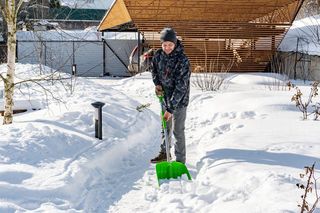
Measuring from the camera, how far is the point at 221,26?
745 inches

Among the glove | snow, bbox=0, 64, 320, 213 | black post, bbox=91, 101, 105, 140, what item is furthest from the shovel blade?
black post, bbox=91, 101, 105, 140

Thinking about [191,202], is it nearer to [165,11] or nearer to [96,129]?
[96,129]

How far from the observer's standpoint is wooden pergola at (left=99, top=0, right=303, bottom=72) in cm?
1855

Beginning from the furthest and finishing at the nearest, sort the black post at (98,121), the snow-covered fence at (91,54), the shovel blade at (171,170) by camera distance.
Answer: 1. the snow-covered fence at (91,54)
2. the black post at (98,121)
3. the shovel blade at (171,170)

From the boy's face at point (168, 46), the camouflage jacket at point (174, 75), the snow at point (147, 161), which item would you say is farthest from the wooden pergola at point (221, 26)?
the boy's face at point (168, 46)

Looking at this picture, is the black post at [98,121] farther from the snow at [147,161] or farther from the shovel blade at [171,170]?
the shovel blade at [171,170]

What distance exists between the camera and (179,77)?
5.61m

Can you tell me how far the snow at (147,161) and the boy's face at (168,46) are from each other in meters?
1.43

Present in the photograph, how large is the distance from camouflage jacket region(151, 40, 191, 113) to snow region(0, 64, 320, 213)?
2.76 ft

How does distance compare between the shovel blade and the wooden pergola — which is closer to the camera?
the shovel blade

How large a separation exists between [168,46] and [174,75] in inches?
14.6

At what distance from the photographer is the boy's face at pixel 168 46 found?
5.57 m

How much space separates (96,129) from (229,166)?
2417mm

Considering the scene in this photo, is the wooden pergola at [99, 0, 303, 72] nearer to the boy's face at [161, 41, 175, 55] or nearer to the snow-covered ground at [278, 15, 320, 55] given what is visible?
the snow-covered ground at [278, 15, 320, 55]
